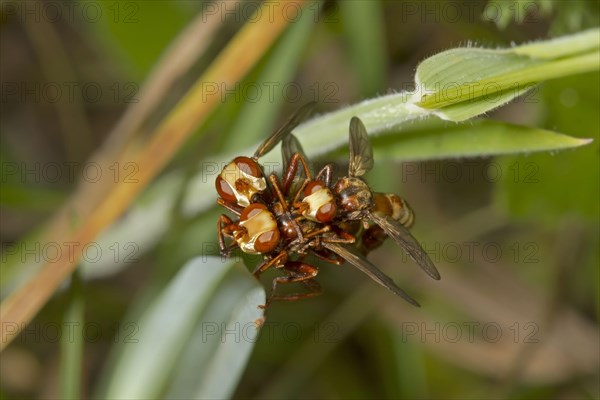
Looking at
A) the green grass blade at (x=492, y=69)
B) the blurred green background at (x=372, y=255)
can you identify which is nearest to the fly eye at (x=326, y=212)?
the green grass blade at (x=492, y=69)

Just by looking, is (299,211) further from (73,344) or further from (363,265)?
(73,344)

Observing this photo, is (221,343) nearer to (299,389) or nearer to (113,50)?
(299,389)

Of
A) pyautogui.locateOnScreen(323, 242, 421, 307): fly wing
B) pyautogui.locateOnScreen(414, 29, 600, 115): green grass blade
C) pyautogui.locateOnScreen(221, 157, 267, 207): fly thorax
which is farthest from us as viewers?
pyautogui.locateOnScreen(221, 157, 267, 207): fly thorax

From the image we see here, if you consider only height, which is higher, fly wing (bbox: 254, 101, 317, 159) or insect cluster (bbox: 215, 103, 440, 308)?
fly wing (bbox: 254, 101, 317, 159)

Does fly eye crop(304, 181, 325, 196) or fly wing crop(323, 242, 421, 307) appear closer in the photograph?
fly wing crop(323, 242, 421, 307)

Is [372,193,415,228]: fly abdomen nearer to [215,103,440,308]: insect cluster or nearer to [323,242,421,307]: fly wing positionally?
[215,103,440,308]: insect cluster

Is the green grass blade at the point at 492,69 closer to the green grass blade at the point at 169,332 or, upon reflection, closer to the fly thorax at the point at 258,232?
the fly thorax at the point at 258,232

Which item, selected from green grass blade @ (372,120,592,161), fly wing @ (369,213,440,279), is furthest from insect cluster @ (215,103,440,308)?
green grass blade @ (372,120,592,161)

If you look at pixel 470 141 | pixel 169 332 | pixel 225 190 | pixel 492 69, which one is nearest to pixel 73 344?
pixel 169 332
